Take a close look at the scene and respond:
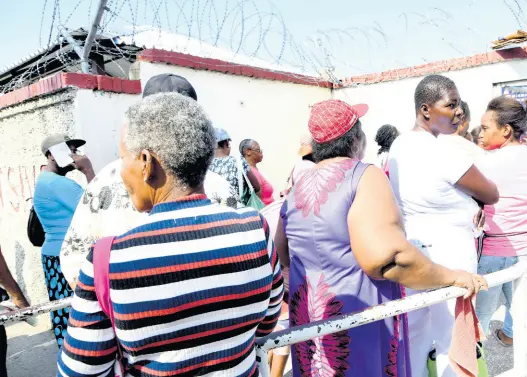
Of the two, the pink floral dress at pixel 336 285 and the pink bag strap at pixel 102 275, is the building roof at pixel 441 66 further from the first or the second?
the pink bag strap at pixel 102 275

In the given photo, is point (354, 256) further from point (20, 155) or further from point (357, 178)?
point (20, 155)

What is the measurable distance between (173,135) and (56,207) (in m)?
2.35

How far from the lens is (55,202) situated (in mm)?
2926

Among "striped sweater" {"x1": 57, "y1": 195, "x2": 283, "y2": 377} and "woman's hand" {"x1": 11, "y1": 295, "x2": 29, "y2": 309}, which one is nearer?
→ "striped sweater" {"x1": 57, "y1": 195, "x2": 283, "y2": 377}

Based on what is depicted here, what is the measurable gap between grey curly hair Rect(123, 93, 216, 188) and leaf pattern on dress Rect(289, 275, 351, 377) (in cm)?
88

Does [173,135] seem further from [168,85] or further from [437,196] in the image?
[437,196]

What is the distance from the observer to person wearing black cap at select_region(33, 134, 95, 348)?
2893 mm

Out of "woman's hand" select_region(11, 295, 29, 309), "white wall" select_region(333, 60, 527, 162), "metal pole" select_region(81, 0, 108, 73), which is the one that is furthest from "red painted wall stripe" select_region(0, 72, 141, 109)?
"white wall" select_region(333, 60, 527, 162)

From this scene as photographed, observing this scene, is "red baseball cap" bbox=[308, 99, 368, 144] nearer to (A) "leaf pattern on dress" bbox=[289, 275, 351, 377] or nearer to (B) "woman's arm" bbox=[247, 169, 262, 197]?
(A) "leaf pattern on dress" bbox=[289, 275, 351, 377]

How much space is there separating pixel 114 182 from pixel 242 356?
0.88 m

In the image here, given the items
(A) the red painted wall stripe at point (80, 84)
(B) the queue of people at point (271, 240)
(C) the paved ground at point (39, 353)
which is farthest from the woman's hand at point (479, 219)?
(A) the red painted wall stripe at point (80, 84)

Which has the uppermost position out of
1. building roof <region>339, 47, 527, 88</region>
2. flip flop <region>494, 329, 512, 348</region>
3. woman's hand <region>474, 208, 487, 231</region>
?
building roof <region>339, 47, 527, 88</region>

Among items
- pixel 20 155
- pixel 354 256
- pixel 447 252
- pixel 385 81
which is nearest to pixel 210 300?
pixel 354 256

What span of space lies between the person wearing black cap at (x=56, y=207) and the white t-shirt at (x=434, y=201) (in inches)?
89.5
